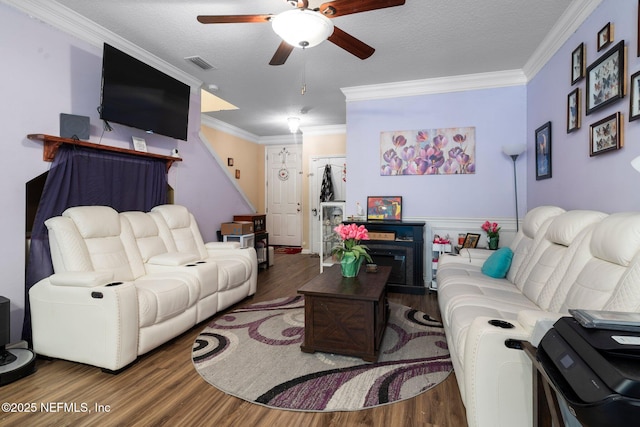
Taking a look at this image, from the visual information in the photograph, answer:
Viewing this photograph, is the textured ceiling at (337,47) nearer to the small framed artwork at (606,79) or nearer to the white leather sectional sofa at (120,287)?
the small framed artwork at (606,79)

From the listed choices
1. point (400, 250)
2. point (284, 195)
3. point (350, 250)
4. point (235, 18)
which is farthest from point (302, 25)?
point (284, 195)

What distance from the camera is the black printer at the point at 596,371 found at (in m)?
0.74

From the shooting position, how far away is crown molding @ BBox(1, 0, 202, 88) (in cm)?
251

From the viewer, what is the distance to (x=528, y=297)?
2.32 metres

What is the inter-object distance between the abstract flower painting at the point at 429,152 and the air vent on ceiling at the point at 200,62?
90.6 inches

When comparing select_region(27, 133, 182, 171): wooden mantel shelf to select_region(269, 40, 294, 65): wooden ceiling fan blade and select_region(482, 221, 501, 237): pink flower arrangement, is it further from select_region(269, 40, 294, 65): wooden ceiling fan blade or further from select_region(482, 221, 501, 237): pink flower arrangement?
select_region(482, 221, 501, 237): pink flower arrangement

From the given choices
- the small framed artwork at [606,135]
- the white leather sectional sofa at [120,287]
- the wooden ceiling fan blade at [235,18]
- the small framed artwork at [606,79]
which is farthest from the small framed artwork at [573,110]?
the white leather sectional sofa at [120,287]

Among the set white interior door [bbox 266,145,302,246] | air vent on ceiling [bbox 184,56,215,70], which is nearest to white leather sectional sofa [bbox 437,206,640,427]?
air vent on ceiling [bbox 184,56,215,70]

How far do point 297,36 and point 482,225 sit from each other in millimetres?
3137

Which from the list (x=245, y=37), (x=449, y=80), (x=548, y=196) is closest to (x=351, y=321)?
(x=548, y=196)

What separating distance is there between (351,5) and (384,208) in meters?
2.85

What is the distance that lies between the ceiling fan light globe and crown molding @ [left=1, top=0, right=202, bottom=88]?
1983 mm

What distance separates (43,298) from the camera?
230 centimetres

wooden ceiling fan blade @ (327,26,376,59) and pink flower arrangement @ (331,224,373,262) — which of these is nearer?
wooden ceiling fan blade @ (327,26,376,59)
